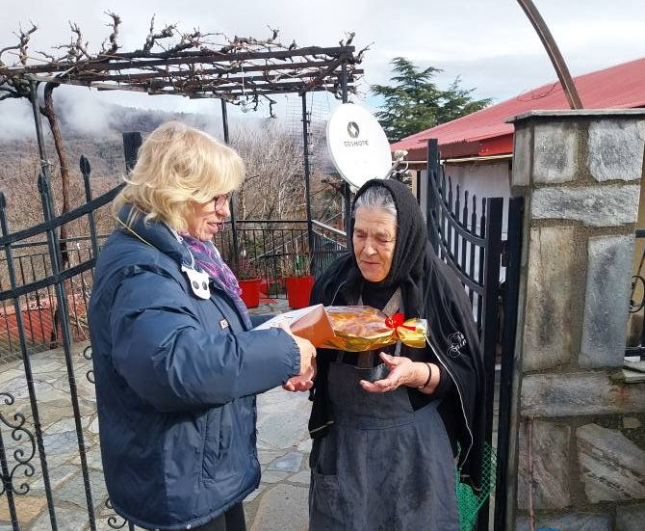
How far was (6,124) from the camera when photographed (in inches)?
1202

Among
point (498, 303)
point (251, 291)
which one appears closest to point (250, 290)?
point (251, 291)

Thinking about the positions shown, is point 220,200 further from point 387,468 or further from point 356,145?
point 356,145

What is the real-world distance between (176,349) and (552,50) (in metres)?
2.32

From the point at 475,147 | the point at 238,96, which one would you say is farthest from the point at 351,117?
the point at 238,96

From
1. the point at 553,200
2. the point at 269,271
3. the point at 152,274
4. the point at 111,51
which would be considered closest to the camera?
the point at 152,274

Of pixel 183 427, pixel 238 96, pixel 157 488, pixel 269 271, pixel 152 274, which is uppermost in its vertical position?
pixel 238 96

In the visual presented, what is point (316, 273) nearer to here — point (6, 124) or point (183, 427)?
point (183, 427)

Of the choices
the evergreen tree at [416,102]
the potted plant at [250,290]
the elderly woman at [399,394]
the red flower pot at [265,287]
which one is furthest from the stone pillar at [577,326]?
the evergreen tree at [416,102]

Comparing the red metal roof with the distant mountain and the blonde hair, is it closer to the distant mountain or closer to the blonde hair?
the blonde hair

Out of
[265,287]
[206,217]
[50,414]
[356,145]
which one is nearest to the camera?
[206,217]

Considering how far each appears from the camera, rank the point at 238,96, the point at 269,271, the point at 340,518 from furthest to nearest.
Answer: the point at 269,271
the point at 238,96
the point at 340,518

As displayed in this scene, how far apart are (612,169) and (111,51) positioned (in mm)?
5323

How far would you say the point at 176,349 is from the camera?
1105 millimetres

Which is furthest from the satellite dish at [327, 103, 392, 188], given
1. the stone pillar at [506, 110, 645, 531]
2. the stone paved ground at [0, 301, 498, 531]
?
the stone pillar at [506, 110, 645, 531]
